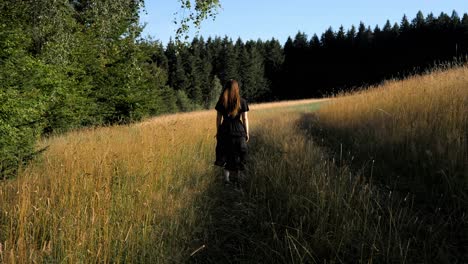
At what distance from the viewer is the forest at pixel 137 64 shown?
6496 mm

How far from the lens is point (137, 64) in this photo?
663cm

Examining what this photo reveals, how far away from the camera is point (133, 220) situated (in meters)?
3.25

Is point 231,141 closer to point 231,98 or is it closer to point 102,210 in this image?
point 231,98

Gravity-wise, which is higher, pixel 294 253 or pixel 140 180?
pixel 140 180

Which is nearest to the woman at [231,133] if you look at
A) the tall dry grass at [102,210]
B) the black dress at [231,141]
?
the black dress at [231,141]

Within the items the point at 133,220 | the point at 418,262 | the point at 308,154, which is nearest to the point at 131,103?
the point at 308,154

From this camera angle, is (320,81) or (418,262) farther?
(320,81)

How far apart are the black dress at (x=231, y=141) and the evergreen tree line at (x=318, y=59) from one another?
47807 mm

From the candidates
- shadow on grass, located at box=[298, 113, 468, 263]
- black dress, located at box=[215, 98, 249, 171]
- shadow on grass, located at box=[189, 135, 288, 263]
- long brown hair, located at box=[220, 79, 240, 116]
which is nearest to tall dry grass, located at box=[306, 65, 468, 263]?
shadow on grass, located at box=[298, 113, 468, 263]

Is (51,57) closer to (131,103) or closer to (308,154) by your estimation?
(308,154)

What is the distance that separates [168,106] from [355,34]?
1874 inches

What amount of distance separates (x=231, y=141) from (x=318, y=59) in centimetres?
7577

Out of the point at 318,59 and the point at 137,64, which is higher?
the point at 318,59

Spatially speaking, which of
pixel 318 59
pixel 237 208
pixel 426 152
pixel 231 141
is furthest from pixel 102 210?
pixel 318 59
